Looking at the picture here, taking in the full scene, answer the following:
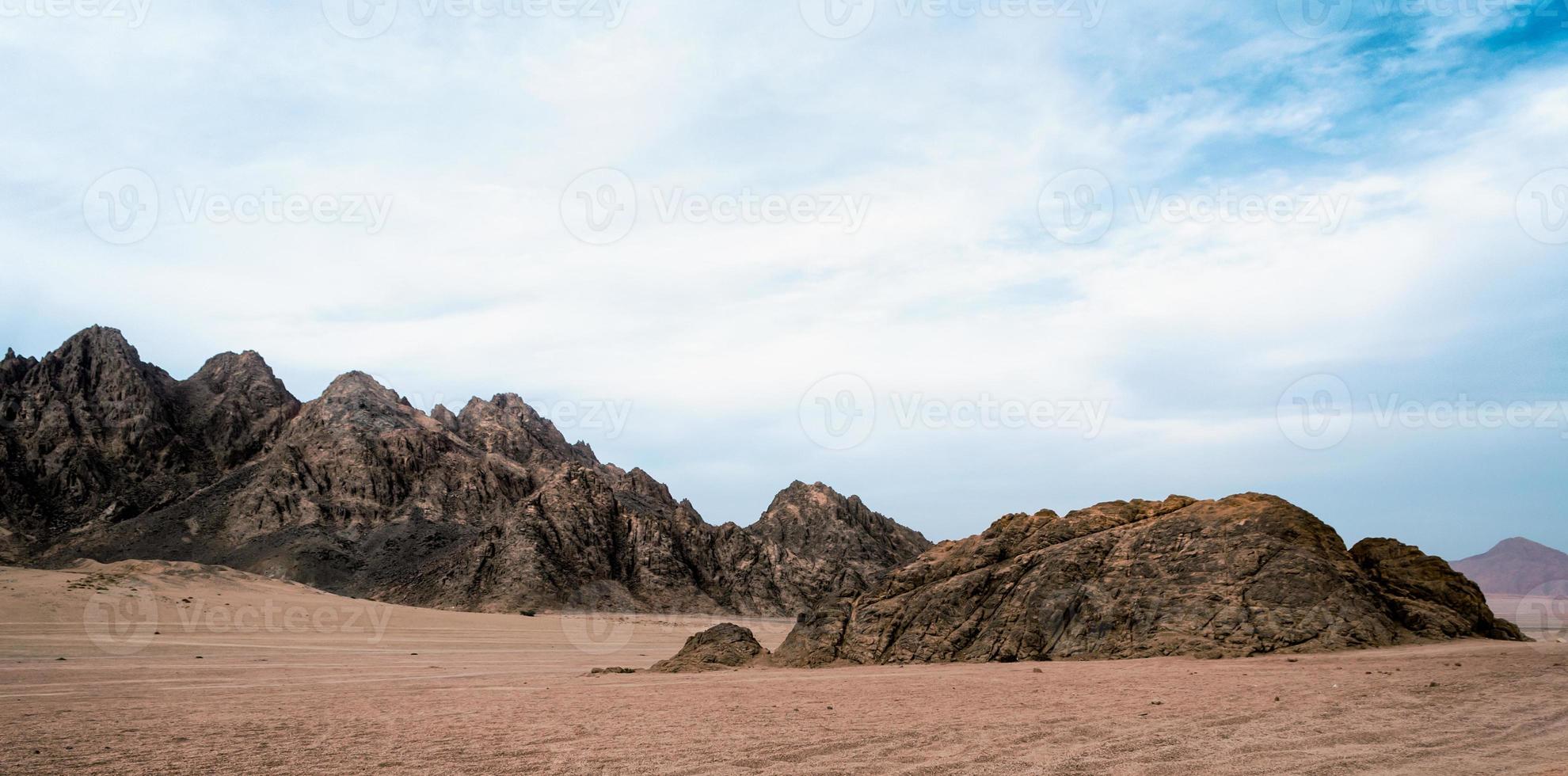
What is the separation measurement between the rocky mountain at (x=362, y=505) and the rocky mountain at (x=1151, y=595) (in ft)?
189

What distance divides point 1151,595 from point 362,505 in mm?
94328

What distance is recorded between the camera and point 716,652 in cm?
2581

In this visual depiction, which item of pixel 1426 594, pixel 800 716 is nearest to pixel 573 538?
pixel 1426 594

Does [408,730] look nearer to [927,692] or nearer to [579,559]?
[927,692]

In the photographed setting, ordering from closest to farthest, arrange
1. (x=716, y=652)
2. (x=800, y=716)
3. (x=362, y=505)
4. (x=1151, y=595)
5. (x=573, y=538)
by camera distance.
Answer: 1. (x=800, y=716)
2. (x=1151, y=595)
3. (x=716, y=652)
4. (x=573, y=538)
5. (x=362, y=505)

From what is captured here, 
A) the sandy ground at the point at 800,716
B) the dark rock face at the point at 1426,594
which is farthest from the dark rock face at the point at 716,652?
the dark rock face at the point at 1426,594

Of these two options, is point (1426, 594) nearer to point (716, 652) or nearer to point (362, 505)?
point (716, 652)

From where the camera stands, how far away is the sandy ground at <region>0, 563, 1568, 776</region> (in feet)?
33.1

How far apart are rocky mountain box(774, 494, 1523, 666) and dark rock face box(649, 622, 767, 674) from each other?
3.93 ft

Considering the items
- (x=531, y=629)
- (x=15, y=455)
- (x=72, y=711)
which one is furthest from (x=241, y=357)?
(x=72, y=711)

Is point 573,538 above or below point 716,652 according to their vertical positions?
above

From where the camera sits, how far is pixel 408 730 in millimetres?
12984

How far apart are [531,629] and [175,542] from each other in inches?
2342

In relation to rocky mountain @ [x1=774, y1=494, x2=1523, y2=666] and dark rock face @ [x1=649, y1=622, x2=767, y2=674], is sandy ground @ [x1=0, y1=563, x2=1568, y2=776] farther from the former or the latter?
dark rock face @ [x1=649, y1=622, x2=767, y2=674]
